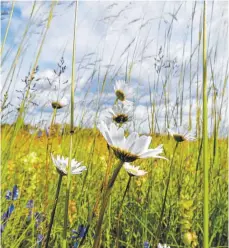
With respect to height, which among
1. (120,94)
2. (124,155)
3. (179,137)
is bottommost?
(124,155)

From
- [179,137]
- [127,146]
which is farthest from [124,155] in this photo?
[179,137]

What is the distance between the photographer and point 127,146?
50cm

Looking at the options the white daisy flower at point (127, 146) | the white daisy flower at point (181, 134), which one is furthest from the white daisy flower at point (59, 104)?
the white daisy flower at point (127, 146)

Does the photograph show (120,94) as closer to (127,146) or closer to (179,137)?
(179,137)

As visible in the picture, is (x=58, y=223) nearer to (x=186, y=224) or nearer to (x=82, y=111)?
(x=82, y=111)

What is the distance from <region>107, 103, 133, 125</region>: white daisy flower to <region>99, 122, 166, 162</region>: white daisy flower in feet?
1.55

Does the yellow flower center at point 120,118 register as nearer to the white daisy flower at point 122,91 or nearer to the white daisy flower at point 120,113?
the white daisy flower at point 120,113

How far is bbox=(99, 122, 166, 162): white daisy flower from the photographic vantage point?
488 mm

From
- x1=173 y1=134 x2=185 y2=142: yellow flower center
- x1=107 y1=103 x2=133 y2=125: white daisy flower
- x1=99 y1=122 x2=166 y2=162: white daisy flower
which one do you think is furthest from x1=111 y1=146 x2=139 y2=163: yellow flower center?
x1=173 y1=134 x2=185 y2=142: yellow flower center

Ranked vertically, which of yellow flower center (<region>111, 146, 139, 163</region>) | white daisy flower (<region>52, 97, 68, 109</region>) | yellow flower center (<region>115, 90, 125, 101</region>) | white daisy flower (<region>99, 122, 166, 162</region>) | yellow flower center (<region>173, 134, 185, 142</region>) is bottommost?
yellow flower center (<region>111, 146, 139, 163</region>)

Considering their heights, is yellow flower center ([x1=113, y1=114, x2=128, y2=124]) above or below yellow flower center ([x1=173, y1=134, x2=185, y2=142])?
above

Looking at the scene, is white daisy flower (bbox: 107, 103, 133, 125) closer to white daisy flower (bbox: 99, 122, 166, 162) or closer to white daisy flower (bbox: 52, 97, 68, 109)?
white daisy flower (bbox: 52, 97, 68, 109)

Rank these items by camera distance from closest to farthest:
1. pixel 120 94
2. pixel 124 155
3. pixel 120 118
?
pixel 124 155 → pixel 120 118 → pixel 120 94

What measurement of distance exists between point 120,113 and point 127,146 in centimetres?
51
